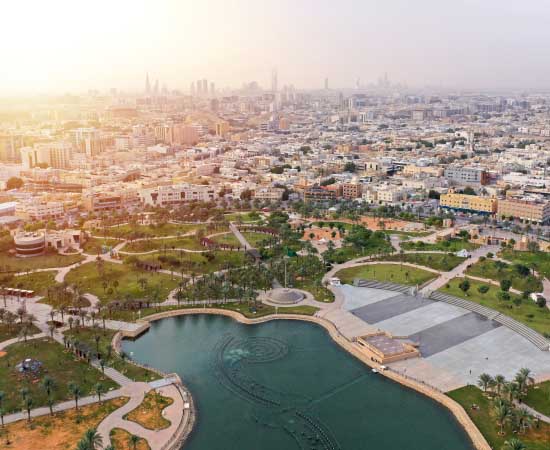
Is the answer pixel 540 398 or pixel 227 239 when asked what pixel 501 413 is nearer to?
pixel 540 398

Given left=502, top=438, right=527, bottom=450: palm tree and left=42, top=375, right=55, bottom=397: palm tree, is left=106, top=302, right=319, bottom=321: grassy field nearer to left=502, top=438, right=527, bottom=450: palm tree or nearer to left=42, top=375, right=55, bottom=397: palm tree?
left=42, top=375, right=55, bottom=397: palm tree

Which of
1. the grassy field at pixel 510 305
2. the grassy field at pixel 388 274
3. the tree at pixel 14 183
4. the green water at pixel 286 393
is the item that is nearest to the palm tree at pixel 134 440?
the green water at pixel 286 393

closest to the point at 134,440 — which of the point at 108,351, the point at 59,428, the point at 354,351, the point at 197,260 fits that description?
the point at 59,428

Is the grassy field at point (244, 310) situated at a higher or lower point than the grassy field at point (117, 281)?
lower

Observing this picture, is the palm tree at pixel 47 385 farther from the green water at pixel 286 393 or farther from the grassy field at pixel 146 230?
the grassy field at pixel 146 230

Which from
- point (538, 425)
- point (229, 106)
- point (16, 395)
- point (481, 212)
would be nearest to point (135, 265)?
point (16, 395)

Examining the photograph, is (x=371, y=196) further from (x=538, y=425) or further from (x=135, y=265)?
(x=538, y=425)
